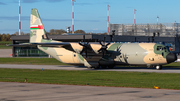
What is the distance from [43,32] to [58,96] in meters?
29.2

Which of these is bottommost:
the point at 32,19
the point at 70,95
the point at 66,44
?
the point at 70,95

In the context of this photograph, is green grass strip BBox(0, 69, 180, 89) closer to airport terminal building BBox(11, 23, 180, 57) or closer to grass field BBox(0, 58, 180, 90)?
grass field BBox(0, 58, 180, 90)

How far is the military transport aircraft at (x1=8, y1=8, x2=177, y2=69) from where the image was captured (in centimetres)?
3497

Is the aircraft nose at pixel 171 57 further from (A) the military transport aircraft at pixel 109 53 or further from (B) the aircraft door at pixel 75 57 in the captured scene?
(B) the aircraft door at pixel 75 57

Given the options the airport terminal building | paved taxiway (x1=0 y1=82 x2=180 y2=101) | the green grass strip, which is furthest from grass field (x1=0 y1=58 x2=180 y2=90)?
the airport terminal building

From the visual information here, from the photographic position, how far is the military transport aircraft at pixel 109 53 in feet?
115

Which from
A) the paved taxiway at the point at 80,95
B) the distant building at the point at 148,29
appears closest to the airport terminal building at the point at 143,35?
the distant building at the point at 148,29

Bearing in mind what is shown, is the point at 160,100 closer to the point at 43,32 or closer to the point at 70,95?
the point at 70,95

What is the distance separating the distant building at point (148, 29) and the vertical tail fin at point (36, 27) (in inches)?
2071

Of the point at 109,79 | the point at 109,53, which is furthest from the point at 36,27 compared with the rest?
the point at 109,79

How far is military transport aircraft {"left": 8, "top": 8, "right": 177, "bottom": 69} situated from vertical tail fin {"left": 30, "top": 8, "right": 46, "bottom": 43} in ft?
9.09

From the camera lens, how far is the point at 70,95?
15.1 metres

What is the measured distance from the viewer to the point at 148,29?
89062mm

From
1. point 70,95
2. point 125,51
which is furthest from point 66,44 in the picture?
point 70,95
